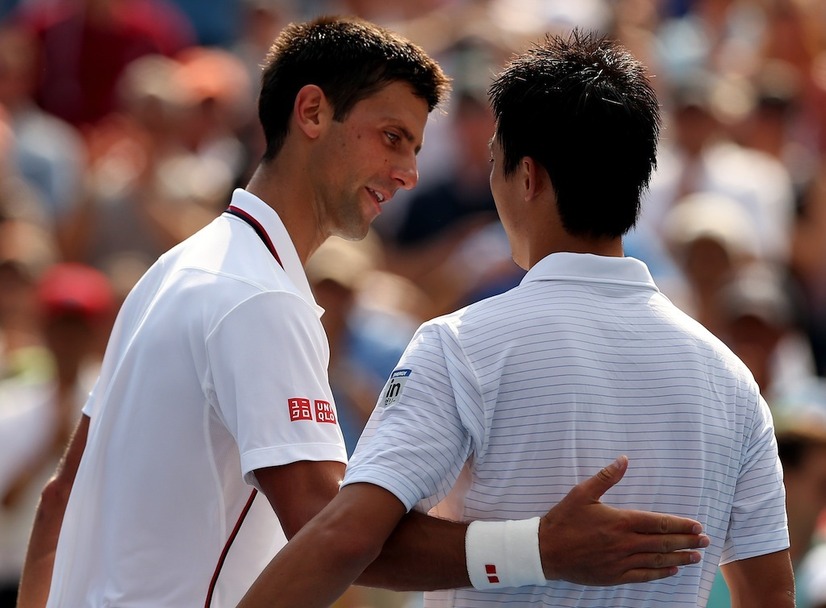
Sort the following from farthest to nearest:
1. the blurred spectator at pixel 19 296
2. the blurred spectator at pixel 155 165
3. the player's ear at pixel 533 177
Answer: the blurred spectator at pixel 155 165
the blurred spectator at pixel 19 296
the player's ear at pixel 533 177

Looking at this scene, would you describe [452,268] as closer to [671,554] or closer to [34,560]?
[34,560]

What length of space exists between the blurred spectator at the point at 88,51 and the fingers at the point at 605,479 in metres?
7.42

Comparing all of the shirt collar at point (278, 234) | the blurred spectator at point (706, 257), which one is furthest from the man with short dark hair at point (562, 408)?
the blurred spectator at point (706, 257)

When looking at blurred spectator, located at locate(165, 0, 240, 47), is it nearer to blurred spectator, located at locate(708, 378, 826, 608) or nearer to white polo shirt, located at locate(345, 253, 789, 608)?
blurred spectator, located at locate(708, 378, 826, 608)

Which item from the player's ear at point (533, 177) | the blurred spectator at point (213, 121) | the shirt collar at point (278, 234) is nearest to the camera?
the player's ear at point (533, 177)

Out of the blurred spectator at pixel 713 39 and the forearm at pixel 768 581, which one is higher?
the blurred spectator at pixel 713 39

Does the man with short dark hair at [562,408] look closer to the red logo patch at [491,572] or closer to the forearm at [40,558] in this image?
the red logo patch at [491,572]

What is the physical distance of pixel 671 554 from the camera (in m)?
2.23

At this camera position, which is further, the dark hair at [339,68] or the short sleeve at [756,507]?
the dark hair at [339,68]

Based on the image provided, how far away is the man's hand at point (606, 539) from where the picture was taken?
7.20ft

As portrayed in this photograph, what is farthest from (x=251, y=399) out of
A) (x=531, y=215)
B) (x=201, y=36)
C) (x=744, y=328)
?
(x=201, y=36)

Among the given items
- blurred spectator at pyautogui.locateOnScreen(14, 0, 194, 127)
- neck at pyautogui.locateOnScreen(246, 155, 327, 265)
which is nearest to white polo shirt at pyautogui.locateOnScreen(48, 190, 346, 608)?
neck at pyautogui.locateOnScreen(246, 155, 327, 265)

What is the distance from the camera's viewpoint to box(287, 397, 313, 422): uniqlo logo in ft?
8.32

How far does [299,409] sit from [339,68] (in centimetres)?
85
